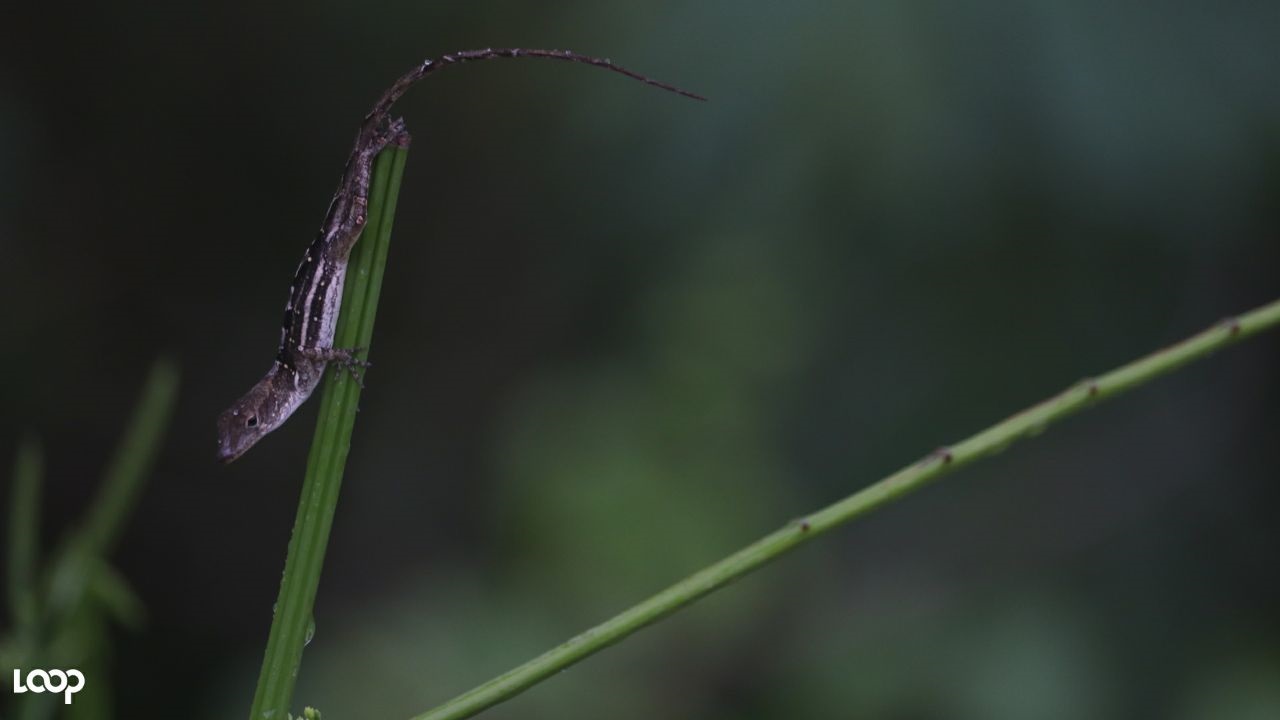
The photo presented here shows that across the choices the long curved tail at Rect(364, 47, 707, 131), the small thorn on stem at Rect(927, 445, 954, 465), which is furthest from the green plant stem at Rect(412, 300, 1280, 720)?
the long curved tail at Rect(364, 47, 707, 131)

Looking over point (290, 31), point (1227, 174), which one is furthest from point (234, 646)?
point (1227, 174)

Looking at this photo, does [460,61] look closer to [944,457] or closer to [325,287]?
[325,287]

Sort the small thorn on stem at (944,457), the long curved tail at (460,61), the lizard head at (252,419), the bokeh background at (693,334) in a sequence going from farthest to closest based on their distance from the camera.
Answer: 1. the bokeh background at (693,334)
2. the lizard head at (252,419)
3. the long curved tail at (460,61)
4. the small thorn on stem at (944,457)

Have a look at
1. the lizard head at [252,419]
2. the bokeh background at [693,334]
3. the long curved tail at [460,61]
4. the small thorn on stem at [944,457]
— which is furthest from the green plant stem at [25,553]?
the bokeh background at [693,334]

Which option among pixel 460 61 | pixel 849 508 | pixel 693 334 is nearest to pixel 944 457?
pixel 849 508

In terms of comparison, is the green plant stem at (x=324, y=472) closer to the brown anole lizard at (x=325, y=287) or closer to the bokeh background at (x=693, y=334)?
the brown anole lizard at (x=325, y=287)

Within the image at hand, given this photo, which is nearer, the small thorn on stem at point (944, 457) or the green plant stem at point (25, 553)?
the small thorn on stem at point (944, 457)

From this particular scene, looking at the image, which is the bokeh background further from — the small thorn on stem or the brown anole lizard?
the small thorn on stem
